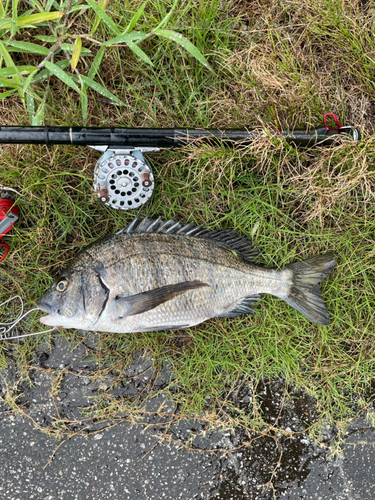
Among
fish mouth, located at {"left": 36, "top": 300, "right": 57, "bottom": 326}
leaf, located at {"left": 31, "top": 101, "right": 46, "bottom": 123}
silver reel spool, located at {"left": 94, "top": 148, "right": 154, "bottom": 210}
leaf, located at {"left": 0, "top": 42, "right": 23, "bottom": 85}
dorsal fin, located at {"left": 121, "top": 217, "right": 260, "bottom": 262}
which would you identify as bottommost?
fish mouth, located at {"left": 36, "top": 300, "right": 57, "bottom": 326}

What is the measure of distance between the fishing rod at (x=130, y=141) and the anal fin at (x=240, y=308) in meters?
0.97

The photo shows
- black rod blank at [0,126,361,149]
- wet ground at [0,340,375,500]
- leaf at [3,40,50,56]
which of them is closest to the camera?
black rod blank at [0,126,361,149]

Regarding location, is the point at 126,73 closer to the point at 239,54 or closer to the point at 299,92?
the point at 239,54

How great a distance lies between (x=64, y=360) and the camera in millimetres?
2766

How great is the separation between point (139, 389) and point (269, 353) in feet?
Answer: 3.39

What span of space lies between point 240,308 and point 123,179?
1.21 meters

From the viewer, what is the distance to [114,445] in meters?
2.75

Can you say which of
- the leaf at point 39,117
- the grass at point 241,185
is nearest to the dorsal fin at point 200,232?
the grass at point 241,185

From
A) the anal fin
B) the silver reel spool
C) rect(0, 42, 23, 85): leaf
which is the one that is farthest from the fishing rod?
the anal fin

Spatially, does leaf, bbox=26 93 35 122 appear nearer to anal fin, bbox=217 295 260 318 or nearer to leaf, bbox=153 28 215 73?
leaf, bbox=153 28 215 73

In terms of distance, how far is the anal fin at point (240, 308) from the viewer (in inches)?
99.3

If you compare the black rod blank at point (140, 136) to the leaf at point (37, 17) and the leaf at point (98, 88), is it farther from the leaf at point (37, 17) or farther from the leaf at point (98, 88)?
the leaf at point (37, 17)

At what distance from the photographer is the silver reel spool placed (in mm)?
2373

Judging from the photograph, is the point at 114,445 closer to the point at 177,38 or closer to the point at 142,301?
the point at 142,301
